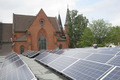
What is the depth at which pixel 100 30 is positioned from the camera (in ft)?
151

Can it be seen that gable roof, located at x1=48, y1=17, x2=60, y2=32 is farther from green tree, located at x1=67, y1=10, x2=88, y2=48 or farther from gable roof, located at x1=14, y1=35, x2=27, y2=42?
gable roof, located at x1=14, y1=35, x2=27, y2=42

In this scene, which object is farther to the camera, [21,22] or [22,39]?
[21,22]

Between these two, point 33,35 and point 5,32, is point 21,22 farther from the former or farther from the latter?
point 33,35

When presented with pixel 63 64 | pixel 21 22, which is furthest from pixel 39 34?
pixel 63 64

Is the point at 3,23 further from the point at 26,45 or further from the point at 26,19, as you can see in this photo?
the point at 26,45

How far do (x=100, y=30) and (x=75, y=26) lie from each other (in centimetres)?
1392

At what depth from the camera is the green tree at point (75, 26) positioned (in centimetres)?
5606

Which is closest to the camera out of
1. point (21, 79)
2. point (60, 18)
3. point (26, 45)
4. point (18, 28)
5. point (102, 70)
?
point (21, 79)

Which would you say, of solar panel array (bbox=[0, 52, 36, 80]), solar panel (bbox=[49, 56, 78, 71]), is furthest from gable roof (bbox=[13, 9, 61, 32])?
solar panel array (bbox=[0, 52, 36, 80])

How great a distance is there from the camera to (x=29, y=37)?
45.7 metres

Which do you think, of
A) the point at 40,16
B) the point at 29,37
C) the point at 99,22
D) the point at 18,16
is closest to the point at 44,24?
the point at 40,16

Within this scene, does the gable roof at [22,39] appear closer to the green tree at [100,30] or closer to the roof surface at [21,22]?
the roof surface at [21,22]

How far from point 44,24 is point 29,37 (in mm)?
7712

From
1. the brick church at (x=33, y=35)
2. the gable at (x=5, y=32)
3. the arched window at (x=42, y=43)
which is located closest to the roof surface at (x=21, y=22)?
the brick church at (x=33, y=35)
